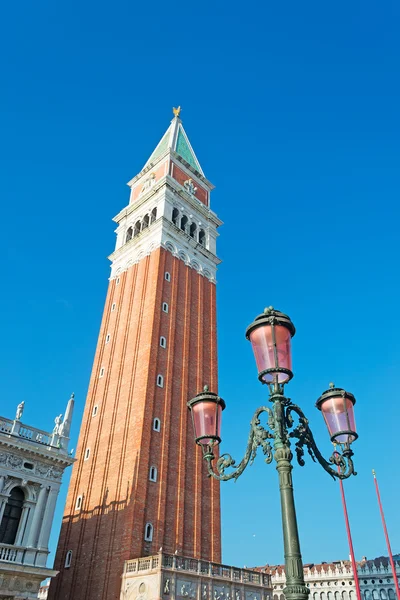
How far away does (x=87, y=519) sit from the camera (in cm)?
3106

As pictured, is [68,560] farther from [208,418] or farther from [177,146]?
[177,146]

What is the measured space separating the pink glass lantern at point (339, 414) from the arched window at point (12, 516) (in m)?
18.0

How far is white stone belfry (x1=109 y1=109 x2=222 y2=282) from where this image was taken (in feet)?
140

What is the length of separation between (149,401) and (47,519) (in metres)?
10.9

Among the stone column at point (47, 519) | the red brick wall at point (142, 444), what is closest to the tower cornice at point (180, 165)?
the red brick wall at point (142, 444)

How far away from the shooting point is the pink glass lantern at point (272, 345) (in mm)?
8391

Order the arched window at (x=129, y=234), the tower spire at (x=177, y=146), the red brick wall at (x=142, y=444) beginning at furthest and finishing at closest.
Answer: the tower spire at (x=177, y=146)
the arched window at (x=129, y=234)
the red brick wall at (x=142, y=444)

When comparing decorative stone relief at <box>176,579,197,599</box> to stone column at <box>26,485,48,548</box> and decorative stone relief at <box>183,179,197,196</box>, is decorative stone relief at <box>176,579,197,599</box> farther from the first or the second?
decorative stone relief at <box>183,179,197,196</box>

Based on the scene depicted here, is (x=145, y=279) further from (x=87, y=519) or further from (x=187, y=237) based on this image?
(x=87, y=519)

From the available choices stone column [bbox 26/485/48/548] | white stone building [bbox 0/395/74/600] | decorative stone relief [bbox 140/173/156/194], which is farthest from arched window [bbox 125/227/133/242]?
stone column [bbox 26/485/48/548]

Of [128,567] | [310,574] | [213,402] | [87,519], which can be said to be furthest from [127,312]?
[310,574]

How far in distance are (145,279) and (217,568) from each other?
70.2 feet

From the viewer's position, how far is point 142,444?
30359 millimetres

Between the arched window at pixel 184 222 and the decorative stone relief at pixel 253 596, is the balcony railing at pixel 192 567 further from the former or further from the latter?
the arched window at pixel 184 222
